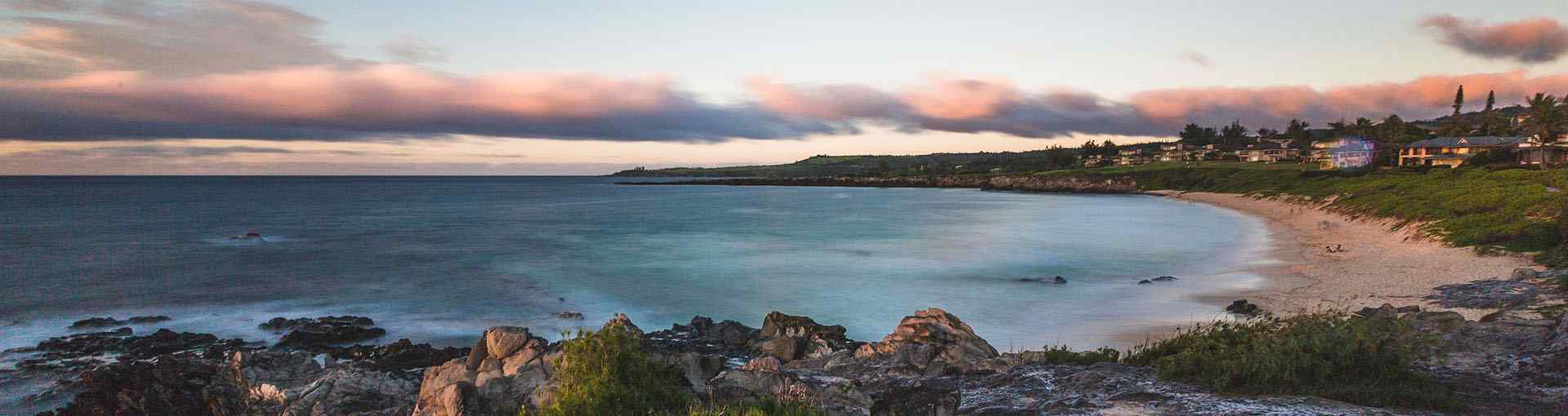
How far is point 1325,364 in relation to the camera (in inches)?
464

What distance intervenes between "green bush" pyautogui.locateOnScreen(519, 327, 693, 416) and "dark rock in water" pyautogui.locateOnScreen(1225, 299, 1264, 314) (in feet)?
71.5

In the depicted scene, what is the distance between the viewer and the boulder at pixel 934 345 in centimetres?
1633

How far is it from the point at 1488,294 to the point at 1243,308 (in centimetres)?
628

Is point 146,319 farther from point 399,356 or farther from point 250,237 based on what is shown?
point 250,237

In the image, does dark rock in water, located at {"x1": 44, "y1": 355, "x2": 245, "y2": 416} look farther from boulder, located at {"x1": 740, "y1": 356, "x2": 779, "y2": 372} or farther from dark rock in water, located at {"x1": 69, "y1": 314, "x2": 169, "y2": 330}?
dark rock in water, located at {"x1": 69, "y1": 314, "x2": 169, "y2": 330}

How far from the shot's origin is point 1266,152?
17038 centimetres

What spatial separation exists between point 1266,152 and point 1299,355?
189m

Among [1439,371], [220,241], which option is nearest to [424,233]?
[220,241]

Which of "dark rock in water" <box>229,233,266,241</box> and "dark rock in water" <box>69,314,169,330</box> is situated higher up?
"dark rock in water" <box>229,233,266,241</box>

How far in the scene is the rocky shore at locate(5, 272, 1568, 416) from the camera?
1130 cm

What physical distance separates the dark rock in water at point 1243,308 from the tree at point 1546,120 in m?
100

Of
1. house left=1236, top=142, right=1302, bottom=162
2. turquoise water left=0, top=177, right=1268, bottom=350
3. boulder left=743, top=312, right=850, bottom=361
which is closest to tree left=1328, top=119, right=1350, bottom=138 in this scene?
house left=1236, top=142, right=1302, bottom=162

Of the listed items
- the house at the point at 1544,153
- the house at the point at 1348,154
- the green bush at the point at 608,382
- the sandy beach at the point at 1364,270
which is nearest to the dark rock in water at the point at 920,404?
the green bush at the point at 608,382

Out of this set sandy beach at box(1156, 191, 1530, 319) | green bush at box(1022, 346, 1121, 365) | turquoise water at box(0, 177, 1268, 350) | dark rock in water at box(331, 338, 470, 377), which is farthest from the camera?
turquoise water at box(0, 177, 1268, 350)
